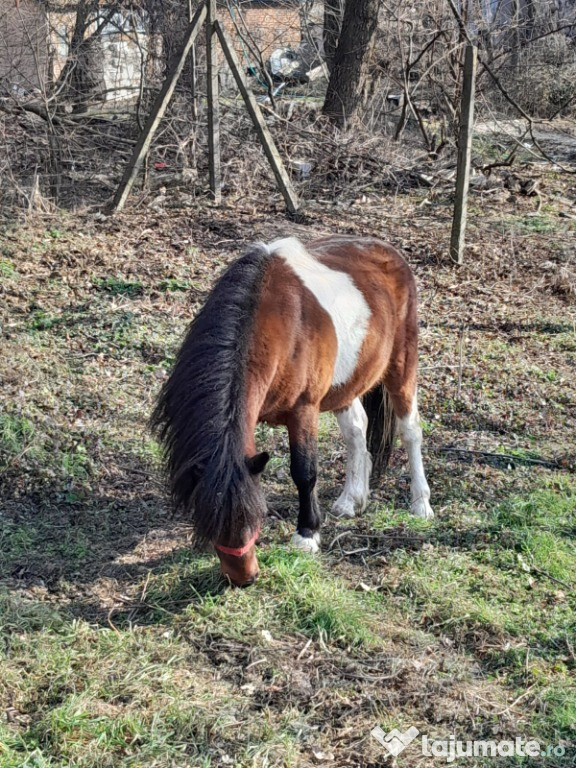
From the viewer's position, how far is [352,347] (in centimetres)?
508

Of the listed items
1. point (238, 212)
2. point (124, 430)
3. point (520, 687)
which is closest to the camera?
point (520, 687)

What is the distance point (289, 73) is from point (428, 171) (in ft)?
13.5

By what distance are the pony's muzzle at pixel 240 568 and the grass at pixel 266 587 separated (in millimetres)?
114

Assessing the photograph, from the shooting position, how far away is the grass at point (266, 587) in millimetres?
3410

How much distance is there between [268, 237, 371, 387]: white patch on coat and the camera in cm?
484

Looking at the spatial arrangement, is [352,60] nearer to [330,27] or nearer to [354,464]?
[330,27]

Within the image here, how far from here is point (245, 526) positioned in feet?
12.6

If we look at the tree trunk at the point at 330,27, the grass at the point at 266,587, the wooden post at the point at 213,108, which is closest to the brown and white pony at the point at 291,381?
the grass at the point at 266,587

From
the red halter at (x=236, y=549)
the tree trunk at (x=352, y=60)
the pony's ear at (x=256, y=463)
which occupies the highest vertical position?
the tree trunk at (x=352, y=60)

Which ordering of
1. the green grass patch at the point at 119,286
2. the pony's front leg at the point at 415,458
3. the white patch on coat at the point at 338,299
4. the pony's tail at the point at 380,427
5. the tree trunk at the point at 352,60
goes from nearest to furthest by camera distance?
the white patch on coat at the point at 338,299
the pony's front leg at the point at 415,458
the pony's tail at the point at 380,427
the green grass patch at the point at 119,286
the tree trunk at the point at 352,60

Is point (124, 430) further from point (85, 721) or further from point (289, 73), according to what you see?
point (289, 73)

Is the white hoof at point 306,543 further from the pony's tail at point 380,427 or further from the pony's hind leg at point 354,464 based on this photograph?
the pony's tail at point 380,427

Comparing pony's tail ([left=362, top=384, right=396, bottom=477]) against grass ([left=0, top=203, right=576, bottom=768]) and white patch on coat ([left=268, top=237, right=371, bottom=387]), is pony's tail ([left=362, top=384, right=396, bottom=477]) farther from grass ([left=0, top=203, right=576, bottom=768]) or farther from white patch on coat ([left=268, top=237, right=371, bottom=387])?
white patch on coat ([left=268, top=237, right=371, bottom=387])

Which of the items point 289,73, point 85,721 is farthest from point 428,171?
point 85,721
